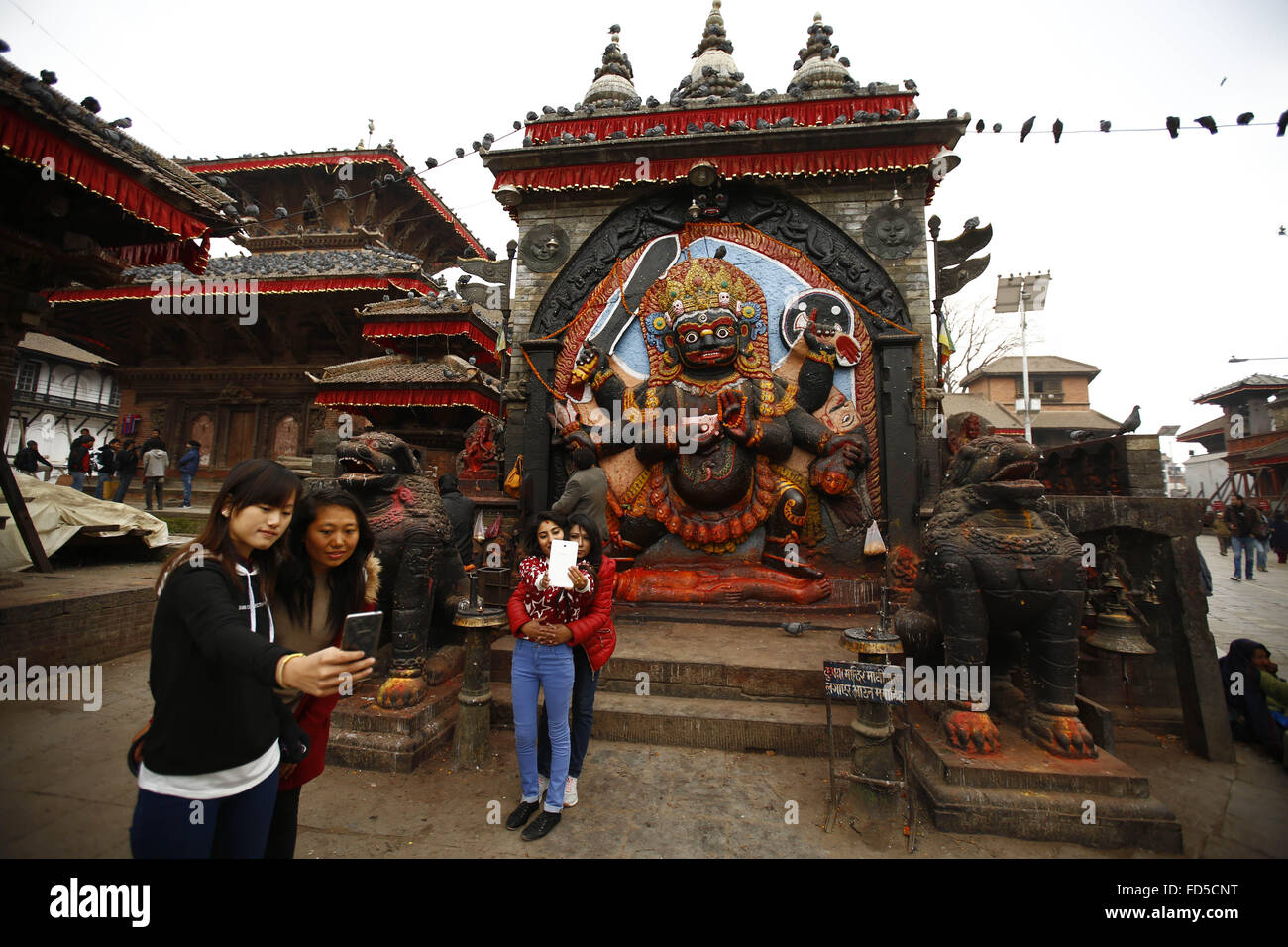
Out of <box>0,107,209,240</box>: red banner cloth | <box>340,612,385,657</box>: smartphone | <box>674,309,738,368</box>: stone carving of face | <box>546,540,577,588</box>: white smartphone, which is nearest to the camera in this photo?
<box>340,612,385,657</box>: smartphone

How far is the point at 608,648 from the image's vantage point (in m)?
3.32

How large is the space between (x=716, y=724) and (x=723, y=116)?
8.24 metres

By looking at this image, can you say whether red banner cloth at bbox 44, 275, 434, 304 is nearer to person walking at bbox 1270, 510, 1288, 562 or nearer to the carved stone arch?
the carved stone arch

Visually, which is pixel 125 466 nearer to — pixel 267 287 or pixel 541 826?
pixel 267 287

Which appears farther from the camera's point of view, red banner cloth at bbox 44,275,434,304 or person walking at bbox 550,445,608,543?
red banner cloth at bbox 44,275,434,304

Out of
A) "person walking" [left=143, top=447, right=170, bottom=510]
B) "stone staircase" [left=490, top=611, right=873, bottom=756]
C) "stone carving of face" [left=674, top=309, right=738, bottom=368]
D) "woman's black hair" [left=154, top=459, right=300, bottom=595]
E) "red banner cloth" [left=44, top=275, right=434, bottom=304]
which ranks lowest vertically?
"stone staircase" [left=490, top=611, right=873, bottom=756]

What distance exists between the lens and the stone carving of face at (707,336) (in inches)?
267

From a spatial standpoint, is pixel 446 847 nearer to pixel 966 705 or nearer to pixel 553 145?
pixel 966 705

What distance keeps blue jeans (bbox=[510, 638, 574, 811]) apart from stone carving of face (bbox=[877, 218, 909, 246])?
689 cm

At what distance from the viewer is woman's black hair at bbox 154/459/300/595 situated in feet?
5.90

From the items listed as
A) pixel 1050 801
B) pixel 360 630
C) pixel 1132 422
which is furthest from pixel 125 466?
pixel 1132 422

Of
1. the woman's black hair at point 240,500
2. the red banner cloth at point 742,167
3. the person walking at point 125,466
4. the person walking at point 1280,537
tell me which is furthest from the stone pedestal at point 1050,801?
the person walking at point 1280,537

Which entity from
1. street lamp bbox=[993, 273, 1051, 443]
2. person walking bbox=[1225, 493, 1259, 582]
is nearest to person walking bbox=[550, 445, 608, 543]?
person walking bbox=[1225, 493, 1259, 582]

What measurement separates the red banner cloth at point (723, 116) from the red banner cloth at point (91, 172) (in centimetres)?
490
